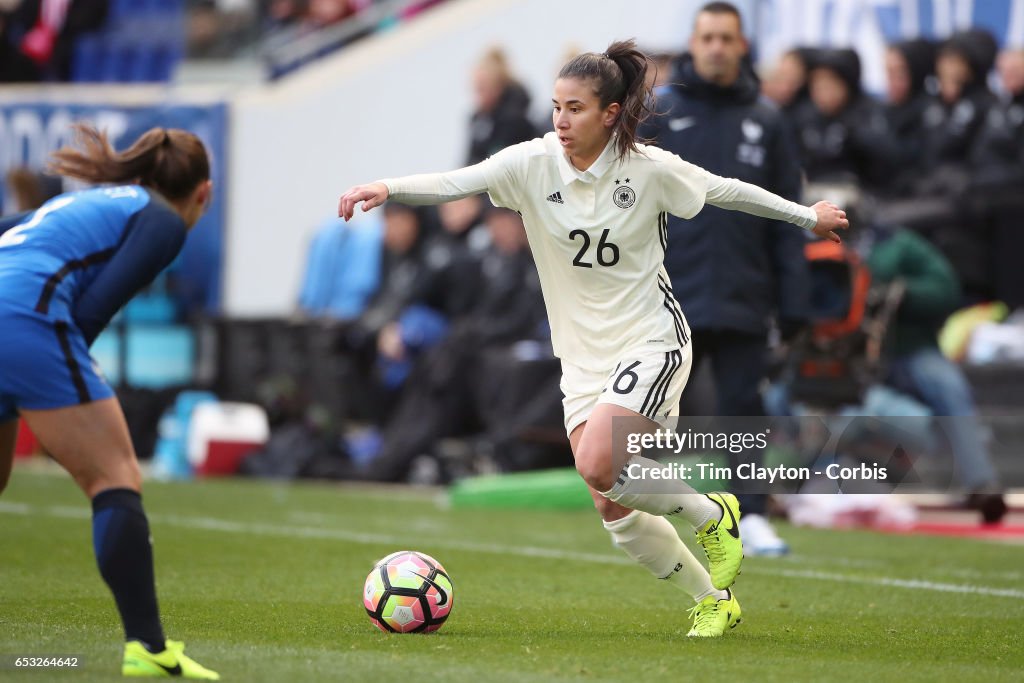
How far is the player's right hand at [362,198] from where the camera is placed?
17.8 feet

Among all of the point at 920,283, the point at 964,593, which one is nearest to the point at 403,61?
the point at 920,283

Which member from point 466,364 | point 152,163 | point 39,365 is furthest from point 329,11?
point 39,365

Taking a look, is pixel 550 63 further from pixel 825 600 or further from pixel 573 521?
pixel 825 600

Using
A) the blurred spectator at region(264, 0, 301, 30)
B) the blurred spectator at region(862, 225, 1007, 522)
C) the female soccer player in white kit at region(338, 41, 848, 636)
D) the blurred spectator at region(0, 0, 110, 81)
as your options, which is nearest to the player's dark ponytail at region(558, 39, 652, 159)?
the female soccer player in white kit at region(338, 41, 848, 636)

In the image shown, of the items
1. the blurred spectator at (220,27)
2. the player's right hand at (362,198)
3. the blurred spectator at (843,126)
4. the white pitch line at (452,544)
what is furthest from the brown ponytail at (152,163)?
the blurred spectator at (220,27)

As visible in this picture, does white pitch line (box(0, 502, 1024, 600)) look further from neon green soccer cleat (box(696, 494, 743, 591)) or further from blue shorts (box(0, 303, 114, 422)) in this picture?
blue shorts (box(0, 303, 114, 422))

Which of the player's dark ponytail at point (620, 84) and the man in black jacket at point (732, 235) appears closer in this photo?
the player's dark ponytail at point (620, 84)

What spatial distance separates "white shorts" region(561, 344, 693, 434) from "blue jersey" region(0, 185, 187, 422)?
1.76 m

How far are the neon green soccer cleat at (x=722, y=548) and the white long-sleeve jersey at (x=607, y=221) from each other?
711 mm

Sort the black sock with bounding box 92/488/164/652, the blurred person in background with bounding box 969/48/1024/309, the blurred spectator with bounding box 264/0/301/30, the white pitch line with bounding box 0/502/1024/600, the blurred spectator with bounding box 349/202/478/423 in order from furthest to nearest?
the blurred spectator with bounding box 264/0/301/30 < the blurred spectator with bounding box 349/202/478/423 < the blurred person in background with bounding box 969/48/1024/309 < the white pitch line with bounding box 0/502/1024/600 < the black sock with bounding box 92/488/164/652

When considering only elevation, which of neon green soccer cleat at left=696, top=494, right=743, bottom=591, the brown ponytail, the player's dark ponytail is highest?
the player's dark ponytail

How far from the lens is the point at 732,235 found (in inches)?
353

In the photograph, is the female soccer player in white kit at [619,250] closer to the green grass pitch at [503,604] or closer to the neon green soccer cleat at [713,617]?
the neon green soccer cleat at [713,617]

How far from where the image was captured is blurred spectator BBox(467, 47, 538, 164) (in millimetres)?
15609
